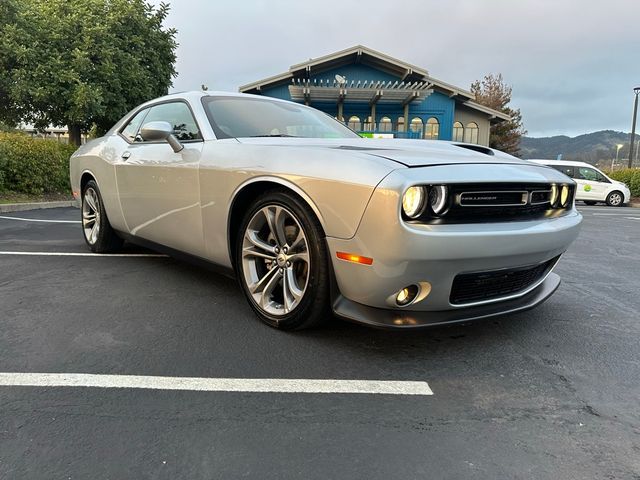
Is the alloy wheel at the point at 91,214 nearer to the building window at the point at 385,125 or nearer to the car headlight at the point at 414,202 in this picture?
the car headlight at the point at 414,202

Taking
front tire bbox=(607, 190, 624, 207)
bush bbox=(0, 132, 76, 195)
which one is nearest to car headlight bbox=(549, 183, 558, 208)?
bush bbox=(0, 132, 76, 195)

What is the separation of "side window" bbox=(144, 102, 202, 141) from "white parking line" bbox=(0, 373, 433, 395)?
5.75 ft

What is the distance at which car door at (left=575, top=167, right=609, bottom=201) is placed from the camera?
18.8 m

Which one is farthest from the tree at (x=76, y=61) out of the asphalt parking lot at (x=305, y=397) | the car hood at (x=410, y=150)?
the car hood at (x=410, y=150)

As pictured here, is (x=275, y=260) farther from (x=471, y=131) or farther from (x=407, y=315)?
(x=471, y=131)

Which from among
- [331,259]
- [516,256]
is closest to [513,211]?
[516,256]

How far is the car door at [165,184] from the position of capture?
324 centimetres

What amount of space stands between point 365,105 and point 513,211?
23822 millimetres

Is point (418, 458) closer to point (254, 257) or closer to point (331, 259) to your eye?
point (331, 259)

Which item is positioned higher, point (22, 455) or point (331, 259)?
point (331, 259)

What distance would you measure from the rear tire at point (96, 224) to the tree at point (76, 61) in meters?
10.4

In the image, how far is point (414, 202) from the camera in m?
2.17

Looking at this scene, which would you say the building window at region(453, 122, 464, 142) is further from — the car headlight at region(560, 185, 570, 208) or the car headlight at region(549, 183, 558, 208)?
the car headlight at region(549, 183, 558, 208)

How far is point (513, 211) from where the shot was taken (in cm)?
248
